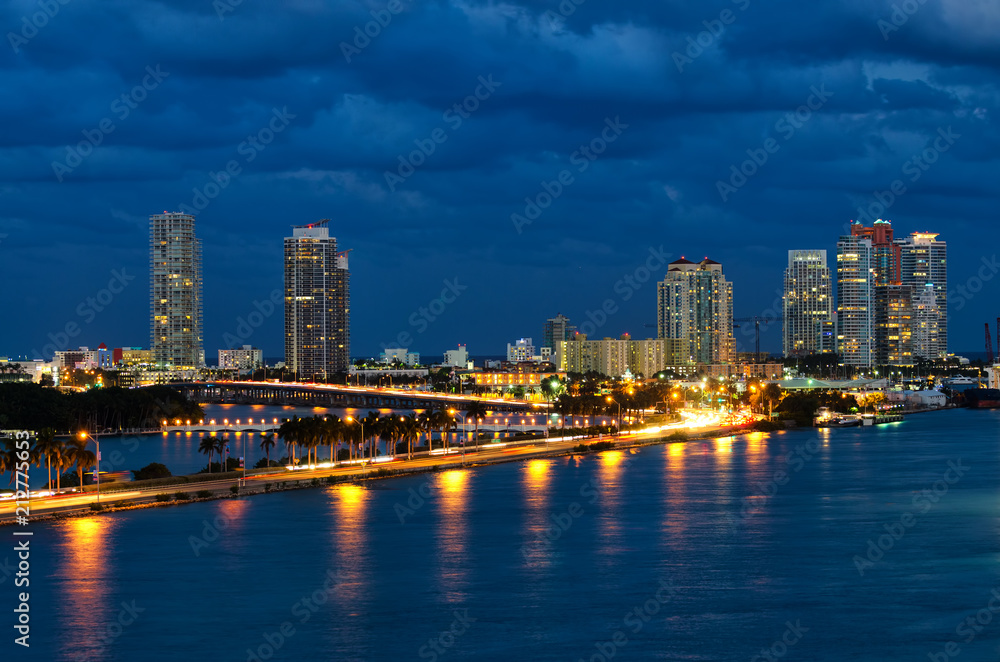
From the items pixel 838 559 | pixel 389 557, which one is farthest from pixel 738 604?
pixel 389 557

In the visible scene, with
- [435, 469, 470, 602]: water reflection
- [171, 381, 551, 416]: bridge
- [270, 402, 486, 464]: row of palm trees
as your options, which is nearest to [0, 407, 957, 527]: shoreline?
[435, 469, 470, 602]: water reflection

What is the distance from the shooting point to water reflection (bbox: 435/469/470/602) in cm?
3459

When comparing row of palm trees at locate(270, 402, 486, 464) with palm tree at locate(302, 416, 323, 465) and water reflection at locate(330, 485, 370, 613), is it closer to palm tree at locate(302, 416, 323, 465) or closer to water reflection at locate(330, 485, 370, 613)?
palm tree at locate(302, 416, 323, 465)

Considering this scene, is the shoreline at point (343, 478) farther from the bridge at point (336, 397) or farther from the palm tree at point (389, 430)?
the bridge at point (336, 397)

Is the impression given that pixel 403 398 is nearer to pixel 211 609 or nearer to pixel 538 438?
pixel 538 438

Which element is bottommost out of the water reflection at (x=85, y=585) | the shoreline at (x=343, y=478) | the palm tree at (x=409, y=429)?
the water reflection at (x=85, y=585)

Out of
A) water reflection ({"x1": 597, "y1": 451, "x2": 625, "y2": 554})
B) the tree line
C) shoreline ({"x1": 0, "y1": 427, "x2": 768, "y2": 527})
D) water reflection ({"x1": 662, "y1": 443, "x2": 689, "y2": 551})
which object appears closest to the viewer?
water reflection ({"x1": 597, "y1": 451, "x2": 625, "y2": 554})

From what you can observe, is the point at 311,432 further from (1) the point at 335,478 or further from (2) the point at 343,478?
(1) the point at 335,478

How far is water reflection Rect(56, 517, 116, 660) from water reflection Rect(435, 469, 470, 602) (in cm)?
868

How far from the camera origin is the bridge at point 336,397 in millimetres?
138875

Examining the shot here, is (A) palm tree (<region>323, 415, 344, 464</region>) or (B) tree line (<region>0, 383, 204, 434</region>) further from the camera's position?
(B) tree line (<region>0, 383, 204, 434</region>)

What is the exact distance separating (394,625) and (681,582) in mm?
8651

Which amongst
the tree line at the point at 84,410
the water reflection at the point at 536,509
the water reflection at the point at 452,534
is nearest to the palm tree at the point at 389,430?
the water reflection at the point at 536,509

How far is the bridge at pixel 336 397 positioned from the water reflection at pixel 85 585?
90.4 meters
